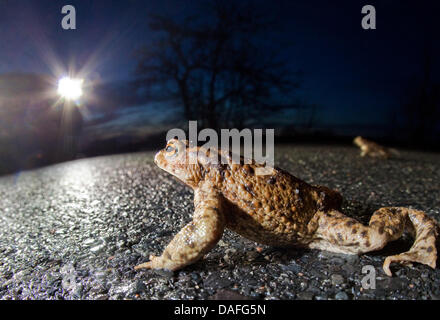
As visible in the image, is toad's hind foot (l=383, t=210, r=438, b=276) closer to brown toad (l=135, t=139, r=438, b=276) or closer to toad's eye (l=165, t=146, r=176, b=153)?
brown toad (l=135, t=139, r=438, b=276)

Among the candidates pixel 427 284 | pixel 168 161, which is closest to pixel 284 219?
pixel 427 284

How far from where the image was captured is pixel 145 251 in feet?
7.22

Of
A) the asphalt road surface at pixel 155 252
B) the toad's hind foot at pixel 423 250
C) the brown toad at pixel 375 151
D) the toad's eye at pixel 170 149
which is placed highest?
the toad's eye at pixel 170 149

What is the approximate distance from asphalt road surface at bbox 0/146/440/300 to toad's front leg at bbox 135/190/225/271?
8 centimetres

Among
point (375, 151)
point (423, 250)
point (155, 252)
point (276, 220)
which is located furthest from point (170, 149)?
point (375, 151)

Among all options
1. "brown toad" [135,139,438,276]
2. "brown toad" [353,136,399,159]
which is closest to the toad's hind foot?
"brown toad" [135,139,438,276]

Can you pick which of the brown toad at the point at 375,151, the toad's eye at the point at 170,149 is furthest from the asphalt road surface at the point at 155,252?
the brown toad at the point at 375,151

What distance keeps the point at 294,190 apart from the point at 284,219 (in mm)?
225

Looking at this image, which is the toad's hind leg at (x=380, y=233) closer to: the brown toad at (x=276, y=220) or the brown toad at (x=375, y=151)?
the brown toad at (x=276, y=220)

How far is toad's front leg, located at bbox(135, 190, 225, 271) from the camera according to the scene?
183 centimetres

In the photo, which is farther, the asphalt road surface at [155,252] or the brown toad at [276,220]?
the brown toad at [276,220]

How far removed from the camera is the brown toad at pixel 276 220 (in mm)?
1842

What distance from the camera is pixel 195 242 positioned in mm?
1828

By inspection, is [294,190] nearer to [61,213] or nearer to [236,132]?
[61,213]
